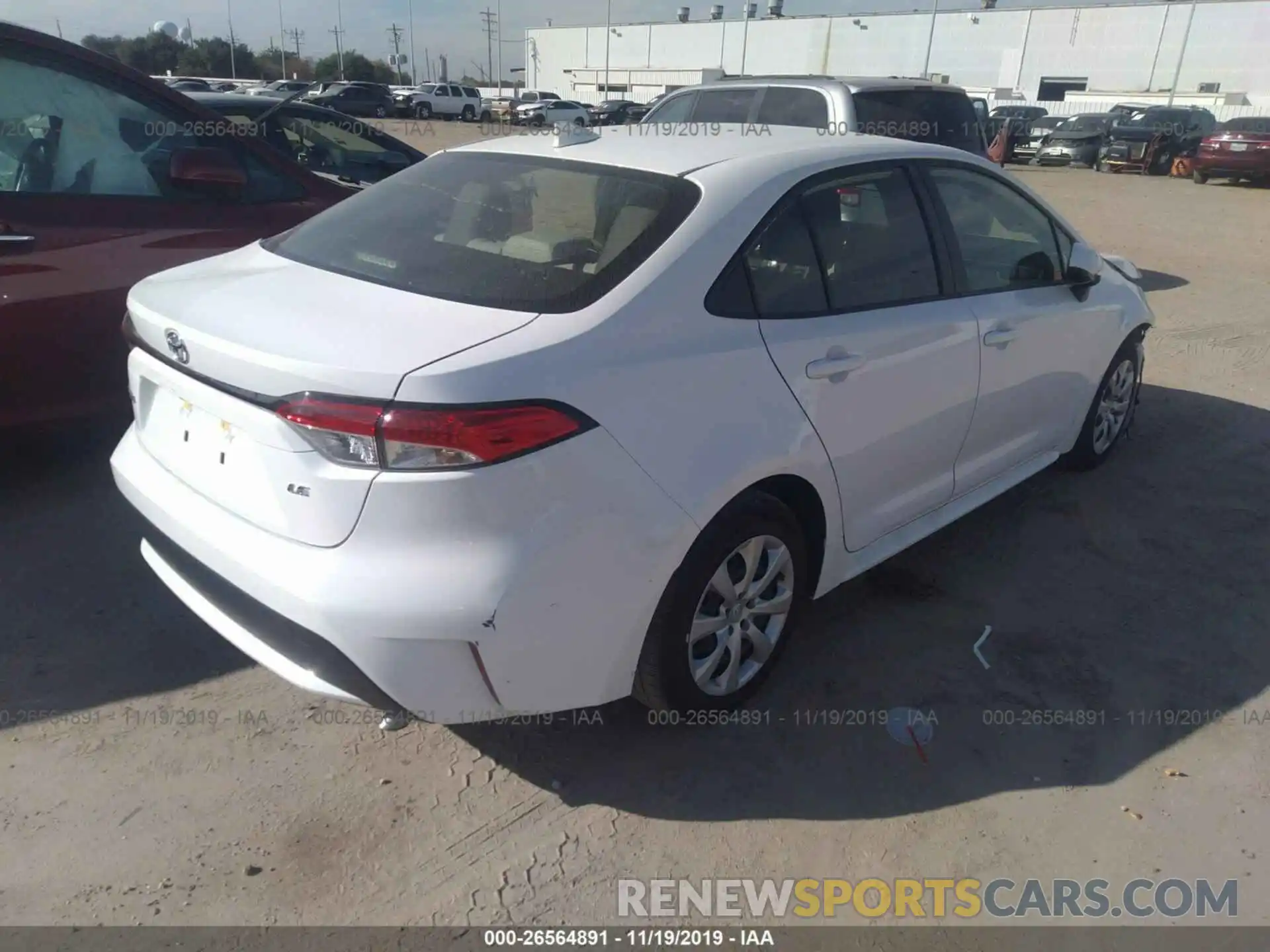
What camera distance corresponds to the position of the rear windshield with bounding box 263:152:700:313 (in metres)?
2.49

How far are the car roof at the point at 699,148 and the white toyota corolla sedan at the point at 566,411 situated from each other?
0.07 ft

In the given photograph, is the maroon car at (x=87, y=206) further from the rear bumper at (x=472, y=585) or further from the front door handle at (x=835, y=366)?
the front door handle at (x=835, y=366)

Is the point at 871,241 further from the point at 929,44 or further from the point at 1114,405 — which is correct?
the point at 929,44

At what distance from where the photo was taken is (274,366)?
2207 mm

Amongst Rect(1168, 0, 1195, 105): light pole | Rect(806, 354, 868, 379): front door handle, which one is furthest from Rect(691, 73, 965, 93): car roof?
Rect(1168, 0, 1195, 105): light pole

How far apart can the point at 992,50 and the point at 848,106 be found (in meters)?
60.5

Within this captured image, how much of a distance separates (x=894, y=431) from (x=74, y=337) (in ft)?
10.5

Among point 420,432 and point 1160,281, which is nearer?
point 420,432

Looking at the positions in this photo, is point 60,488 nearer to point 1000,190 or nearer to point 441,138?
point 1000,190

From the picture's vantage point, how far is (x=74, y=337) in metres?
3.91

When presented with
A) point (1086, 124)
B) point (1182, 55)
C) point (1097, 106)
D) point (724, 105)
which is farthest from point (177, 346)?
point (1182, 55)

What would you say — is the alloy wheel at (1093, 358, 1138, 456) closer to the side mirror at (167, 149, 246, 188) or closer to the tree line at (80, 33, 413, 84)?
the side mirror at (167, 149, 246, 188)

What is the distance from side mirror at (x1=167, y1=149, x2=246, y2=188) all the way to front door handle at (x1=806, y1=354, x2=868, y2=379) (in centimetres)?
288

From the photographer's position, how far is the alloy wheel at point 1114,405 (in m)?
4.71
